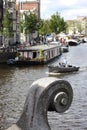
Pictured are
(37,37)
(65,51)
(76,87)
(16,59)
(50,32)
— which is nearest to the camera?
(76,87)

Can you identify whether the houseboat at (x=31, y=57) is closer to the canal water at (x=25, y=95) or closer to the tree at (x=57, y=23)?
the canal water at (x=25, y=95)

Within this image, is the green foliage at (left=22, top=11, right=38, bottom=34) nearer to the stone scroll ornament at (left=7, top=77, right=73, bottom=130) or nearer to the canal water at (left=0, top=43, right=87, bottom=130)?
the canal water at (left=0, top=43, right=87, bottom=130)

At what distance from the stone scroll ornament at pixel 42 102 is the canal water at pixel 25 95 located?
11.1 m

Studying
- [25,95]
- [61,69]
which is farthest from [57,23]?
[25,95]

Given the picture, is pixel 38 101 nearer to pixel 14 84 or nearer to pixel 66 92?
pixel 66 92

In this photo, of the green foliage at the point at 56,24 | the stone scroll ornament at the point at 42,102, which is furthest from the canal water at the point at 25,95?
the green foliage at the point at 56,24

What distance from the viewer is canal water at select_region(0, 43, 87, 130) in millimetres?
28203

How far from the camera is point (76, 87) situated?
152 feet

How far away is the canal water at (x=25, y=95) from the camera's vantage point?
92.5 ft

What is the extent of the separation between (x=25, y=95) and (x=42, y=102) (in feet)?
81.6

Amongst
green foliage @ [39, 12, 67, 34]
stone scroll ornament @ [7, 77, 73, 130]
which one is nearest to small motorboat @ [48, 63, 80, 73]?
stone scroll ornament @ [7, 77, 73, 130]

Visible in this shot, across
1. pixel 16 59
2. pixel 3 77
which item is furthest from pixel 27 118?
pixel 16 59

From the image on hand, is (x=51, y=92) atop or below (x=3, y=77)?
atop

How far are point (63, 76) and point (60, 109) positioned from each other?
4261cm
